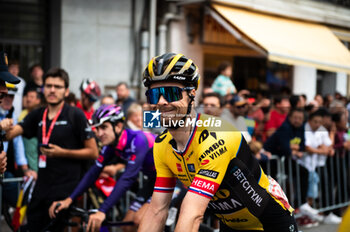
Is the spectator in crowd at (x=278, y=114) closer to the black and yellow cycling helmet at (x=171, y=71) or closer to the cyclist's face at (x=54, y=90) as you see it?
the cyclist's face at (x=54, y=90)

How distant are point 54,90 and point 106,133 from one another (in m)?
0.81

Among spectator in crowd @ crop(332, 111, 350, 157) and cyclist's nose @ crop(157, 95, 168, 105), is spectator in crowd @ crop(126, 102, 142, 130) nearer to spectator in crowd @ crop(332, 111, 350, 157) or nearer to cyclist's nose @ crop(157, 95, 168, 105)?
spectator in crowd @ crop(332, 111, 350, 157)

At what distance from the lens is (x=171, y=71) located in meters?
2.68

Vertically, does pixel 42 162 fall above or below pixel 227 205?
below

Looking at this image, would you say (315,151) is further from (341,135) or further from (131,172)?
(131,172)

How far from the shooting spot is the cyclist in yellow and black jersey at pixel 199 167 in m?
2.65

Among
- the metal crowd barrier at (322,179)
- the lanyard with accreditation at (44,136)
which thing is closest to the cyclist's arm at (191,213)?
the lanyard with accreditation at (44,136)

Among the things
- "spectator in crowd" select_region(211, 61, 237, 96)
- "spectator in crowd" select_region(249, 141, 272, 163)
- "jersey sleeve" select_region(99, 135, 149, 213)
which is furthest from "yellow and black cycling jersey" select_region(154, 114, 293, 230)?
"spectator in crowd" select_region(211, 61, 237, 96)

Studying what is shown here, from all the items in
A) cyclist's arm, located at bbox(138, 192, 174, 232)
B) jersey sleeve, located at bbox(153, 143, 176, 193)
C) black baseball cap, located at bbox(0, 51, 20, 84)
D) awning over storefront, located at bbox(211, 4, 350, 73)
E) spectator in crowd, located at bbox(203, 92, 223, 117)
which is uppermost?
awning over storefront, located at bbox(211, 4, 350, 73)

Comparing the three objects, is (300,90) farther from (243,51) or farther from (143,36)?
(143,36)

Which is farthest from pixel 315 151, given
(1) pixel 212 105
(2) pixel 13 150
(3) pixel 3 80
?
(3) pixel 3 80

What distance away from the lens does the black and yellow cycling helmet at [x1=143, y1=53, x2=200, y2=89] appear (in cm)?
268

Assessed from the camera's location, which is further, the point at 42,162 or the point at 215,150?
the point at 42,162

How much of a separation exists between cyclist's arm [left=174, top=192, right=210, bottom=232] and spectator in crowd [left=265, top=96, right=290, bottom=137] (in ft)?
20.2
